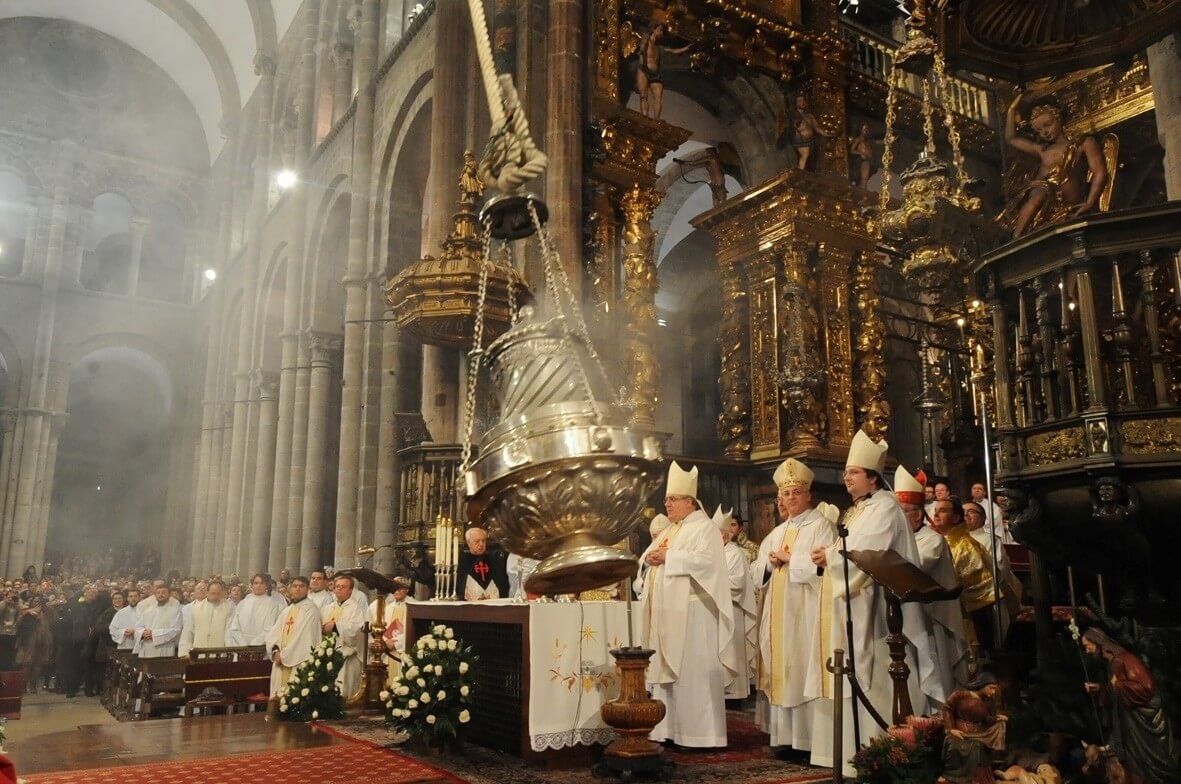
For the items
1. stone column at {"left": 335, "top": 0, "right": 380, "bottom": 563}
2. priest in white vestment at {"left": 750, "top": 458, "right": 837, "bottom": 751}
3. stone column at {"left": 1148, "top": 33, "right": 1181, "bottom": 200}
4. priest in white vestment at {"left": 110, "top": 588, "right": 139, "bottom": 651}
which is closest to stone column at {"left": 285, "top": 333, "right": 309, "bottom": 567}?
priest in white vestment at {"left": 110, "top": 588, "right": 139, "bottom": 651}

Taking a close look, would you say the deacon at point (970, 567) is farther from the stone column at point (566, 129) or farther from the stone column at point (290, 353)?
the stone column at point (290, 353)

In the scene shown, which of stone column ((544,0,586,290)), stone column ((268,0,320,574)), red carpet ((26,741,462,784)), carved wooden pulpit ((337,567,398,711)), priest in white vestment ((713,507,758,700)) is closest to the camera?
red carpet ((26,741,462,784))

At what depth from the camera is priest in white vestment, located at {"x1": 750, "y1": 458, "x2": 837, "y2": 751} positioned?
18.8ft

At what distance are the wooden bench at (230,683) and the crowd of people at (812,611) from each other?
5.57 meters

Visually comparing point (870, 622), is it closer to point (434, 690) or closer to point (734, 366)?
point (434, 690)

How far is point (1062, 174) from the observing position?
359 inches

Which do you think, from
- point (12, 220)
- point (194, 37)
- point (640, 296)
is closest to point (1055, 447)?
point (640, 296)

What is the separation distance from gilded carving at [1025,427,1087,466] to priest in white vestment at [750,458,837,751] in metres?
1.49

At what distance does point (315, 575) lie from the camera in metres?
11.1

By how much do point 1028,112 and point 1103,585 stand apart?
28.4 feet

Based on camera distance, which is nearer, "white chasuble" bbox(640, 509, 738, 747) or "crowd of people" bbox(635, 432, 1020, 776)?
"crowd of people" bbox(635, 432, 1020, 776)

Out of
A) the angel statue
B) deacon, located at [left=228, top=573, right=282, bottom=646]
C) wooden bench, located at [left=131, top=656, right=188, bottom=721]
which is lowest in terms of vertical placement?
wooden bench, located at [left=131, top=656, right=188, bottom=721]

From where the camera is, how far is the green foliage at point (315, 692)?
7473 millimetres

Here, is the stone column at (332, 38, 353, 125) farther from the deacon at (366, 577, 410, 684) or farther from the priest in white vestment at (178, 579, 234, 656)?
the deacon at (366, 577, 410, 684)
